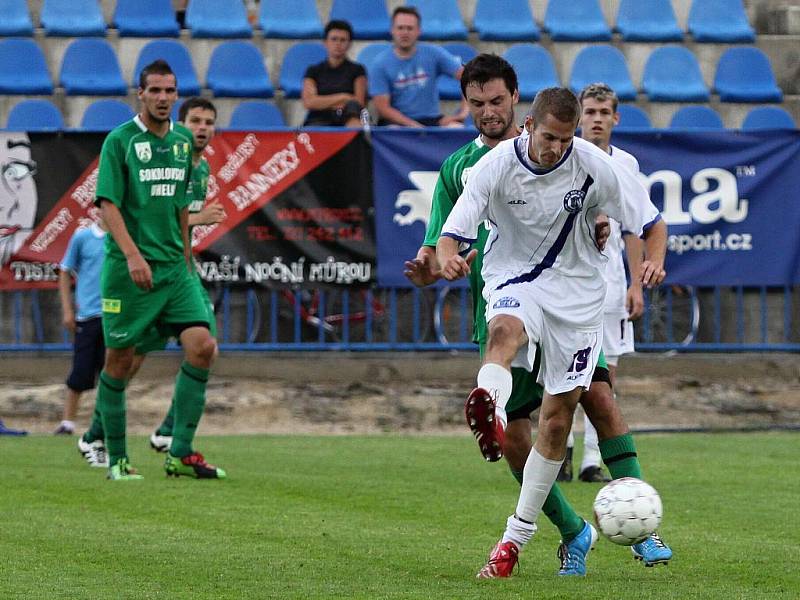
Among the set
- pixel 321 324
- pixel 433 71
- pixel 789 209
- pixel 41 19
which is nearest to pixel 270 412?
pixel 321 324

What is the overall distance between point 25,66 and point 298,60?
312 centimetres

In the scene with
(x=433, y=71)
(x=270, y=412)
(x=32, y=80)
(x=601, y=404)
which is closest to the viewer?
(x=601, y=404)

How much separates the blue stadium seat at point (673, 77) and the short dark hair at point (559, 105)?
40.8 ft

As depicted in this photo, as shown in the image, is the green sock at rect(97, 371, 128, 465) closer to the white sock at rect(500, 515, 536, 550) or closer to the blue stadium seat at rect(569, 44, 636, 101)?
the white sock at rect(500, 515, 536, 550)

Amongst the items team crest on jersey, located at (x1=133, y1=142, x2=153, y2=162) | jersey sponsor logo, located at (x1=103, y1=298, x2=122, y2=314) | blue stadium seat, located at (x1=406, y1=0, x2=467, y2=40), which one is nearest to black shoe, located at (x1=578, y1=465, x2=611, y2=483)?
jersey sponsor logo, located at (x1=103, y1=298, x2=122, y2=314)

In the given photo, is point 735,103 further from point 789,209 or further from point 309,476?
point 309,476

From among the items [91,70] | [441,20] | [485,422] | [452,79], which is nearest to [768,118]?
[452,79]

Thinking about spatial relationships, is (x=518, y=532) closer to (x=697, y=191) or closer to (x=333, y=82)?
(x=697, y=191)

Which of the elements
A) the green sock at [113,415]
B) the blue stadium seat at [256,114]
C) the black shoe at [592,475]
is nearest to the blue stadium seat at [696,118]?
the blue stadium seat at [256,114]

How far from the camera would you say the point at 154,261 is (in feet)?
29.9

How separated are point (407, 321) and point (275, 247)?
143 centimetres

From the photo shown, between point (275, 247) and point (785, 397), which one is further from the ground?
point (275, 247)

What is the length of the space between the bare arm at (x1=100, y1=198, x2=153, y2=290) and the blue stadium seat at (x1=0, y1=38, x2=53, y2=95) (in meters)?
8.51

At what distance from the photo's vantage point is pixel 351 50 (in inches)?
691
